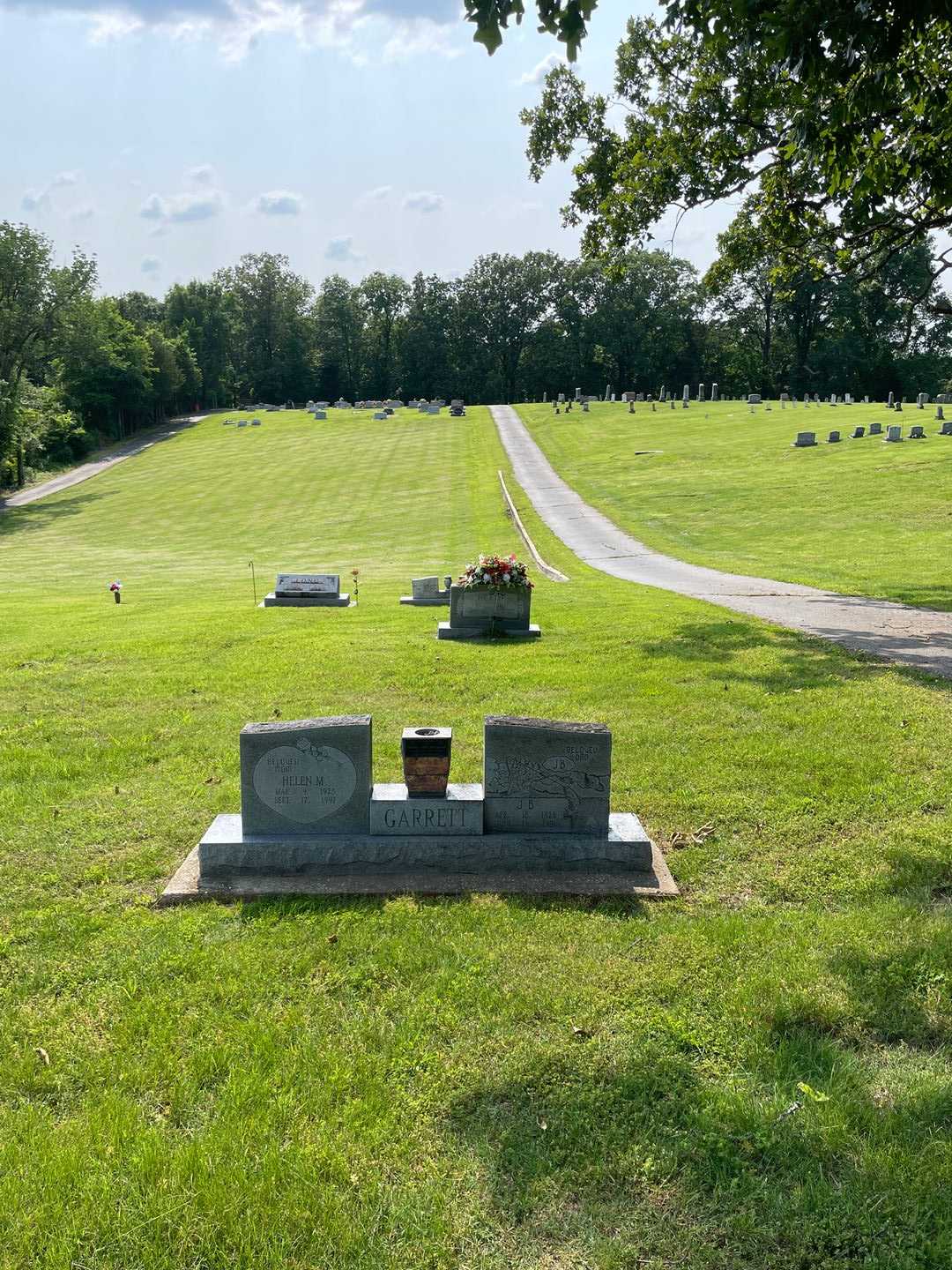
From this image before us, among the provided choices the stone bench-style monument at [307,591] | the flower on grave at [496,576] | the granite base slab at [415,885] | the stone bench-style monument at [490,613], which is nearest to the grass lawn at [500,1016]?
the granite base slab at [415,885]

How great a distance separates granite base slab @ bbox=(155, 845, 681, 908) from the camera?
6.03 m

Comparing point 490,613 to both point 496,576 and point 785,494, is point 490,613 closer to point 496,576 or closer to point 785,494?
point 496,576

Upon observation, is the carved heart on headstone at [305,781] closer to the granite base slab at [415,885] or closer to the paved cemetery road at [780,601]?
the granite base slab at [415,885]

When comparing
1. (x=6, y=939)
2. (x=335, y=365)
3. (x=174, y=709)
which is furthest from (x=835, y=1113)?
(x=335, y=365)

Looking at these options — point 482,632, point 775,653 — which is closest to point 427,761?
point 775,653

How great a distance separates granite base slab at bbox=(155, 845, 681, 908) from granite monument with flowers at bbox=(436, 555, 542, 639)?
809 cm

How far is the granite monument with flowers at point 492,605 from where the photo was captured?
1434 centimetres

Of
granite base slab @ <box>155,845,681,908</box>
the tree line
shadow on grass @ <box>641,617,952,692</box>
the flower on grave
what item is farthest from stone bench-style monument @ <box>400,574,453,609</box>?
the tree line

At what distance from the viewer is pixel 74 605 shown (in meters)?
20.4

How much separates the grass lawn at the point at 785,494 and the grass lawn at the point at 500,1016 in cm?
1118

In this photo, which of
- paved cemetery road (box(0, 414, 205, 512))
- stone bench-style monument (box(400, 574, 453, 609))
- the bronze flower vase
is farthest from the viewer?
paved cemetery road (box(0, 414, 205, 512))

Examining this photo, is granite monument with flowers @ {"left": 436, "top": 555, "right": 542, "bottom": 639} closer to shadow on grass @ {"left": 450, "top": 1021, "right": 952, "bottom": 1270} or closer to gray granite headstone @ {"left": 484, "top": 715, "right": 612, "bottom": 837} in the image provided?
gray granite headstone @ {"left": 484, "top": 715, "right": 612, "bottom": 837}

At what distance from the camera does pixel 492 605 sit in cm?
1443

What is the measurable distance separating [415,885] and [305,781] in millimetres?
1112
